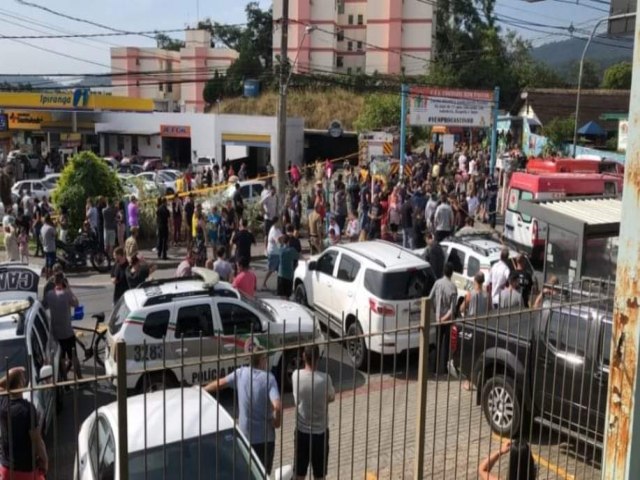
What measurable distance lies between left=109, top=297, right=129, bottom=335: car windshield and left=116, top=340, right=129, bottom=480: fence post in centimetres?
562

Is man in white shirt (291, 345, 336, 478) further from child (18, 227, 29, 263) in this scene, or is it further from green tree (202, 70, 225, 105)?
green tree (202, 70, 225, 105)

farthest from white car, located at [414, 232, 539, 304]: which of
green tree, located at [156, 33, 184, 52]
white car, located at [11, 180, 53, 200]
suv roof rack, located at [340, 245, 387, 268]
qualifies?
green tree, located at [156, 33, 184, 52]

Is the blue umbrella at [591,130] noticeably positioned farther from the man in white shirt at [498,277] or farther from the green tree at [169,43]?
the green tree at [169,43]

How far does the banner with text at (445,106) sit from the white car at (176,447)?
24386 mm

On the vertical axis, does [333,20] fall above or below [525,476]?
above

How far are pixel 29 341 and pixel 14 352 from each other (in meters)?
0.27

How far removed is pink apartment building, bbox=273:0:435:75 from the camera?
8469 centimetres

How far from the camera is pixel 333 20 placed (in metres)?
88.3

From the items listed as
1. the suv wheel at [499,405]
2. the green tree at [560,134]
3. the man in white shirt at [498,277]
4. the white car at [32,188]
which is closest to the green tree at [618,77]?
the green tree at [560,134]

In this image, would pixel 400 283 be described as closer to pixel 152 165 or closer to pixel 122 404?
pixel 122 404

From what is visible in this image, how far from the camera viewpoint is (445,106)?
2950 cm

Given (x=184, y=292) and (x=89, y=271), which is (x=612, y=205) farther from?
(x=89, y=271)

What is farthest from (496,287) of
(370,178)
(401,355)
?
(370,178)

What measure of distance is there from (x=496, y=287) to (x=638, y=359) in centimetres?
861
